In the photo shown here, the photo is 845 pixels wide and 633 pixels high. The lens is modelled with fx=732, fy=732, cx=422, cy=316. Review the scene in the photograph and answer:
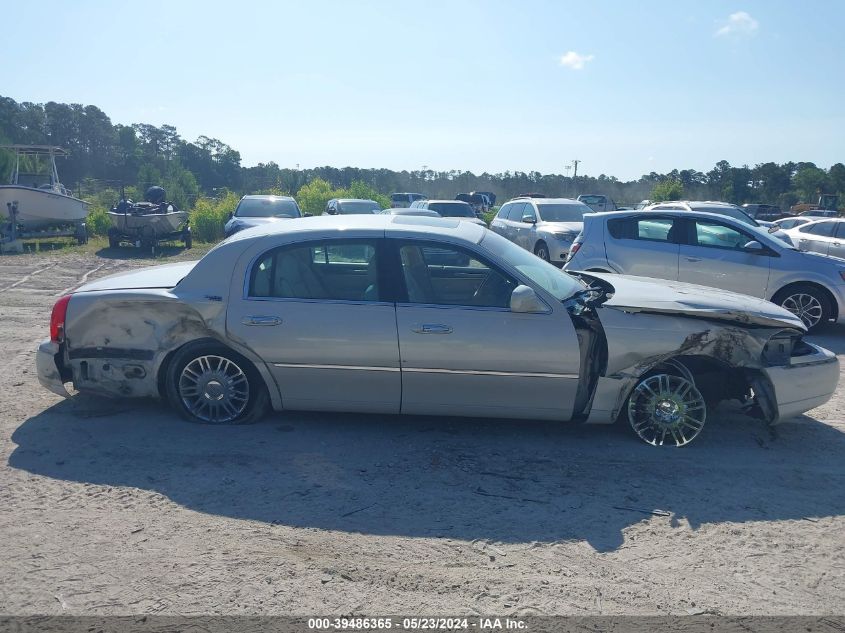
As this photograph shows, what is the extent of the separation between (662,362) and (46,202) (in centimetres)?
2070

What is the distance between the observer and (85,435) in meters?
5.45

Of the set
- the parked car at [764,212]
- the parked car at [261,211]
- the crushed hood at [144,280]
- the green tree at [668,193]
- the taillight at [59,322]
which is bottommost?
the taillight at [59,322]

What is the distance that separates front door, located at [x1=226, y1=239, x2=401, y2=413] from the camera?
5.34m

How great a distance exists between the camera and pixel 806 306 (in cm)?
972

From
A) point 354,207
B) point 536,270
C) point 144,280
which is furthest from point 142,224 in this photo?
point 536,270

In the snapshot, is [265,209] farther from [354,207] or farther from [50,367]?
[50,367]

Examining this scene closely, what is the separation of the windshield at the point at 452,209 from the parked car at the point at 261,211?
4.31m

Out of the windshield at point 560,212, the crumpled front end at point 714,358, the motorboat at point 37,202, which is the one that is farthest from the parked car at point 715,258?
the motorboat at point 37,202

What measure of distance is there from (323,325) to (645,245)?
6.38m

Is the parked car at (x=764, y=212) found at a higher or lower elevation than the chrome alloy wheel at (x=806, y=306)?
higher

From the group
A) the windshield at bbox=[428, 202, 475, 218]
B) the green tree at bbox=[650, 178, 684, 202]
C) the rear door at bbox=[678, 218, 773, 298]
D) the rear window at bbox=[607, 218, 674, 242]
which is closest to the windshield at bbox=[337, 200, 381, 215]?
the windshield at bbox=[428, 202, 475, 218]

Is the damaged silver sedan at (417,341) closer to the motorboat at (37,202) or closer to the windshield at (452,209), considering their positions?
the windshield at (452,209)

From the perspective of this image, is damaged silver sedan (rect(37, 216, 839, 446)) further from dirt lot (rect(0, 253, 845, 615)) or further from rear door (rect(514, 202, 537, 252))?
rear door (rect(514, 202, 537, 252))

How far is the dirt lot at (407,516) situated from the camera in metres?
3.47
